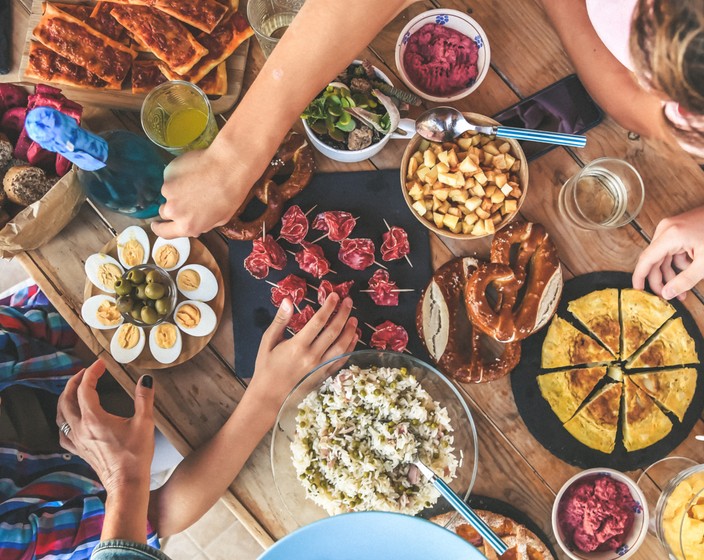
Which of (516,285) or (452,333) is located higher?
(516,285)

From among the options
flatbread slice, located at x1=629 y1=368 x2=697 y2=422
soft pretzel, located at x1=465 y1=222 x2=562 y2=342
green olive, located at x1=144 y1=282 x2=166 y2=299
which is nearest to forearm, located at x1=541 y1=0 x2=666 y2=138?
soft pretzel, located at x1=465 y1=222 x2=562 y2=342

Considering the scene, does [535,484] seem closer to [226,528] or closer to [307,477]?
[307,477]

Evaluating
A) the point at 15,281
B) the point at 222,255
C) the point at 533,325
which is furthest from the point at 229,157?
the point at 15,281

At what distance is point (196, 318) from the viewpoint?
68.4 inches

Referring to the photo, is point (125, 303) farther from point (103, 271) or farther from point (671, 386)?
point (671, 386)

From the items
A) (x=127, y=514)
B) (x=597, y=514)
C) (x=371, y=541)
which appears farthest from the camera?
(x=597, y=514)

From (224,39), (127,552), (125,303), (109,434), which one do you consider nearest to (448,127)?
(224,39)

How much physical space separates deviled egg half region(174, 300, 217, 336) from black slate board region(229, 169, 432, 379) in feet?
0.31

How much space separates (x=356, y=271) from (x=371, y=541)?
1035 mm

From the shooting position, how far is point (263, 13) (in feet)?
5.62

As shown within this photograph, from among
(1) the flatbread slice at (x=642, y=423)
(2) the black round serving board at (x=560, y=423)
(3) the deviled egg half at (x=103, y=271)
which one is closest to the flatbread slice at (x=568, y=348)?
(2) the black round serving board at (x=560, y=423)

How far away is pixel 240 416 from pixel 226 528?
1275mm

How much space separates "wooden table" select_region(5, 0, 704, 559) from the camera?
1.78 meters

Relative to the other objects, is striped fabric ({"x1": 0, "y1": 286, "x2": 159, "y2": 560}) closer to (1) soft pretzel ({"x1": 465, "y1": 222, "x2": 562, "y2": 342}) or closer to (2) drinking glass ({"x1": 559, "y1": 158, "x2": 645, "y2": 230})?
(1) soft pretzel ({"x1": 465, "y1": 222, "x2": 562, "y2": 342})
